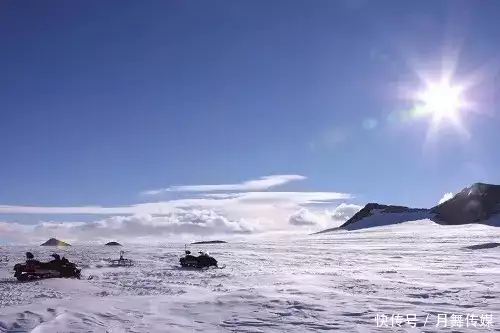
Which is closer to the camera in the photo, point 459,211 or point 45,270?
point 45,270

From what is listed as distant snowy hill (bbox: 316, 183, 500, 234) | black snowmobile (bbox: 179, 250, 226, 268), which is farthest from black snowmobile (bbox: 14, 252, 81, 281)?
distant snowy hill (bbox: 316, 183, 500, 234)

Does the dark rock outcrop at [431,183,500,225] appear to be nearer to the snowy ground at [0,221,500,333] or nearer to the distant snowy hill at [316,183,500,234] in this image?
the distant snowy hill at [316,183,500,234]

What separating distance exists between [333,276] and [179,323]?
43.6 feet

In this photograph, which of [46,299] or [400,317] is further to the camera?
[46,299]

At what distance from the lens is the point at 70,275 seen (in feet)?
80.9

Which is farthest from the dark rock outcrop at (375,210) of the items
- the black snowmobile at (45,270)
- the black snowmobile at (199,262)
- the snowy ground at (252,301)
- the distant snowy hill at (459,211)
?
the black snowmobile at (45,270)

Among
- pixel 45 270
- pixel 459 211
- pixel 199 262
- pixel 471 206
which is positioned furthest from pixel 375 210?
pixel 45 270

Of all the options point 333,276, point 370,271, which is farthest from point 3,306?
point 370,271

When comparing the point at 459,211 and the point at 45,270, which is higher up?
the point at 459,211

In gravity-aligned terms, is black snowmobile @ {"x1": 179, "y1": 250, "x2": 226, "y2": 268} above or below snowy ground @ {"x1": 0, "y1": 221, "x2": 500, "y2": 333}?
above

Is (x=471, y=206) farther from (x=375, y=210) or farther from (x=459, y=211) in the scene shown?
(x=375, y=210)

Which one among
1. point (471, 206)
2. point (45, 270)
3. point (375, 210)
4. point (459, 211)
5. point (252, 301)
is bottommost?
point (252, 301)

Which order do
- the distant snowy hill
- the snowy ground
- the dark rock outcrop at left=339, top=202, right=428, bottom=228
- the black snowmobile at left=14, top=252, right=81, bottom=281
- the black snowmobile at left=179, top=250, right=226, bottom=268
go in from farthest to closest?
the dark rock outcrop at left=339, top=202, right=428, bottom=228, the distant snowy hill, the black snowmobile at left=179, top=250, right=226, bottom=268, the black snowmobile at left=14, top=252, right=81, bottom=281, the snowy ground

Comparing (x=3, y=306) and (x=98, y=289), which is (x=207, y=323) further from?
(x=98, y=289)
